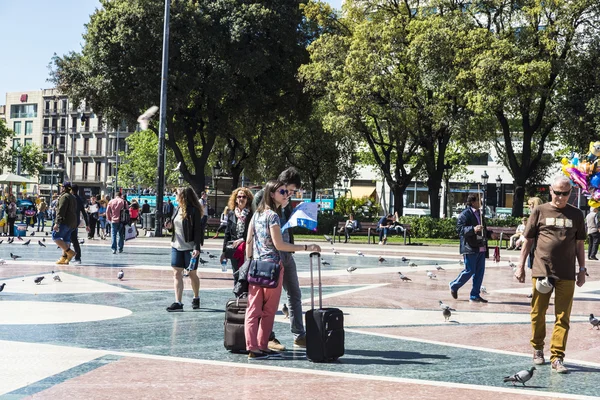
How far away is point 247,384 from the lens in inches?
237

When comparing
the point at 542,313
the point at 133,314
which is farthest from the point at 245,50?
the point at 542,313

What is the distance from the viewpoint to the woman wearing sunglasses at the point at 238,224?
9.05m

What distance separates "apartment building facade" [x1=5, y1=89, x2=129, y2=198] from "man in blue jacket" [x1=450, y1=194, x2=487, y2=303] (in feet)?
282

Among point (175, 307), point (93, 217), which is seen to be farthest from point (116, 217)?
point (175, 307)

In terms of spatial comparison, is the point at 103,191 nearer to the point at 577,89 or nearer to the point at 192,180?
the point at 192,180

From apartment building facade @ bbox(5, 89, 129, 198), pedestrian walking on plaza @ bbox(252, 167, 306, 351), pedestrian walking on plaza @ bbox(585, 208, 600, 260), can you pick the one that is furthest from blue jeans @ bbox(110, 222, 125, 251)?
apartment building facade @ bbox(5, 89, 129, 198)

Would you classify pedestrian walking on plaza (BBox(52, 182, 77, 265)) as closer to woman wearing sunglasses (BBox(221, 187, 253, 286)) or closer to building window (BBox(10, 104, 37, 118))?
woman wearing sunglasses (BBox(221, 187, 253, 286))

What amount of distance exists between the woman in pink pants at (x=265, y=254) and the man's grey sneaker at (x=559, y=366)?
2.37 metres

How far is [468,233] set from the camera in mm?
11781

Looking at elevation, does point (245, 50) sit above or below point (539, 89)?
above

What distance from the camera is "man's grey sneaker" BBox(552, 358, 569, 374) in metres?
6.73

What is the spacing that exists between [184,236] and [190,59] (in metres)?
27.8

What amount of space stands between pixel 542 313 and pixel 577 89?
28034 millimetres

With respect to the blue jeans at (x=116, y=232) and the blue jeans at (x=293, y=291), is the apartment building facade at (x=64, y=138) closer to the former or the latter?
the blue jeans at (x=116, y=232)
